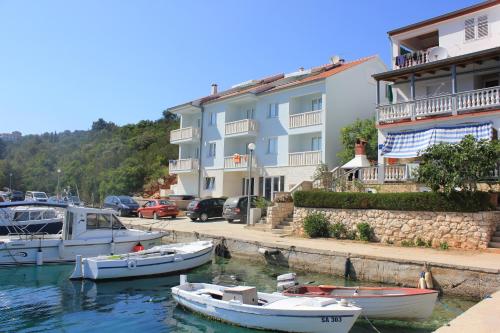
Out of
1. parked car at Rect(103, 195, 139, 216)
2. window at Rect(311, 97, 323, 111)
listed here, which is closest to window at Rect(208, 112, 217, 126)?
parked car at Rect(103, 195, 139, 216)

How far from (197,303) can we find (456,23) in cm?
1962

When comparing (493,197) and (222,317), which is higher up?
(493,197)

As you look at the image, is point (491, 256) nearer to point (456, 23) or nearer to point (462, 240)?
point (462, 240)

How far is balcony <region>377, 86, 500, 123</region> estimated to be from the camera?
1877 cm

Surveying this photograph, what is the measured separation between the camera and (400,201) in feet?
55.6

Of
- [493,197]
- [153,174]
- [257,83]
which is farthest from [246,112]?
[493,197]

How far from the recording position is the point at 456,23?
72.2 ft

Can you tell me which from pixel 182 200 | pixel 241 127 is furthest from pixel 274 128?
pixel 182 200

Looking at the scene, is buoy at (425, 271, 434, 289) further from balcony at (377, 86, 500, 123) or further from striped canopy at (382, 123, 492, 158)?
balcony at (377, 86, 500, 123)

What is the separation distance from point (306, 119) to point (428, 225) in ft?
48.1

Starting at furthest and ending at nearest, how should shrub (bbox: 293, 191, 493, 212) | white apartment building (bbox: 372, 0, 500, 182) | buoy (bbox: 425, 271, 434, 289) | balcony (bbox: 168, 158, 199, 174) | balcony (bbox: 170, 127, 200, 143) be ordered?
balcony (bbox: 170, 127, 200, 143)
balcony (bbox: 168, 158, 199, 174)
white apartment building (bbox: 372, 0, 500, 182)
shrub (bbox: 293, 191, 493, 212)
buoy (bbox: 425, 271, 434, 289)

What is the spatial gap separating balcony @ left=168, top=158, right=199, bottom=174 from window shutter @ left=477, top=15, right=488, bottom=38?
946 inches

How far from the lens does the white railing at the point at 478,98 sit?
18.5 m

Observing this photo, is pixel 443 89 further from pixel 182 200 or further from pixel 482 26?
pixel 182 200
